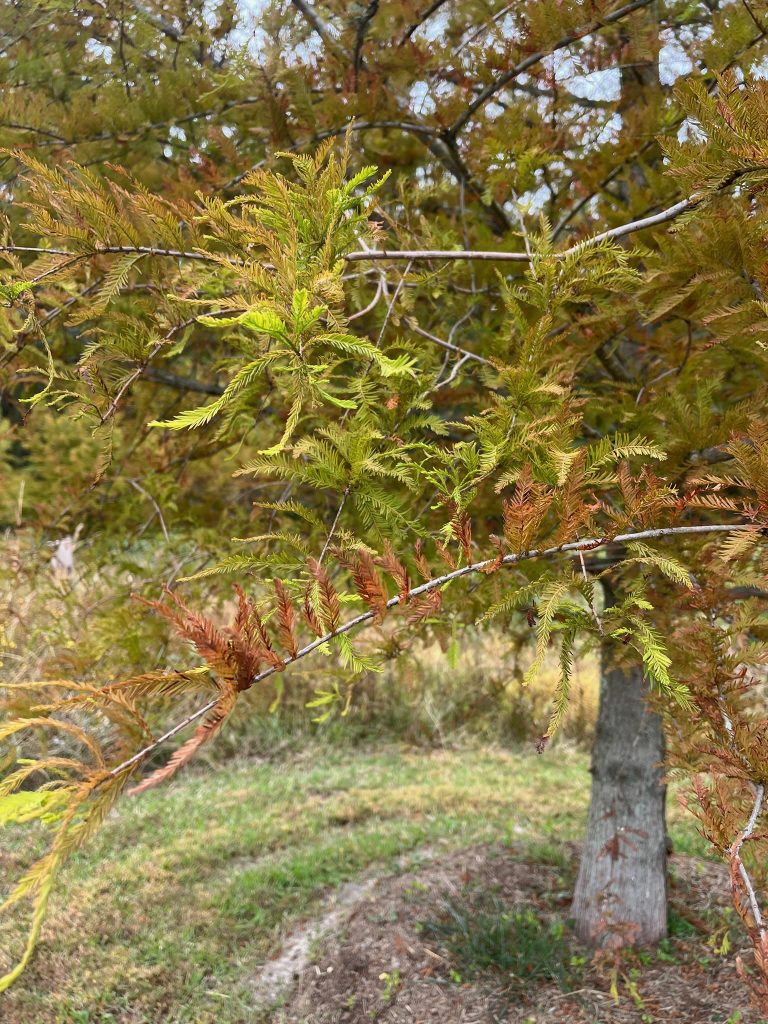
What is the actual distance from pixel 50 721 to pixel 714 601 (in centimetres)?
113

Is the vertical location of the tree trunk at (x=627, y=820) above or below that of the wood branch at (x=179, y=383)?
below

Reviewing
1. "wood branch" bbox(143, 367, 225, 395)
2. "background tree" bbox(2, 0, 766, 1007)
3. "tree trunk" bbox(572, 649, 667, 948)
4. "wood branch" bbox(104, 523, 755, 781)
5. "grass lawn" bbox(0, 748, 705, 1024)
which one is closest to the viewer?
"wood branch" bbox(104, 523, 755, 781)

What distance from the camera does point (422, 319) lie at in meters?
2.35

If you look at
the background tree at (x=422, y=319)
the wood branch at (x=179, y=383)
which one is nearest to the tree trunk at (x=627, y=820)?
the background tree at (x=422, y=319)

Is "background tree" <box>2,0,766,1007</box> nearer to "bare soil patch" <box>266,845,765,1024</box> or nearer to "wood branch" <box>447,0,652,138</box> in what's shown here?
"wood branch" <box>447,0,652,138</box>

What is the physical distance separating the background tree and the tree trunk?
2 centimetres

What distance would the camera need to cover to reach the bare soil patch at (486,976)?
2.56m

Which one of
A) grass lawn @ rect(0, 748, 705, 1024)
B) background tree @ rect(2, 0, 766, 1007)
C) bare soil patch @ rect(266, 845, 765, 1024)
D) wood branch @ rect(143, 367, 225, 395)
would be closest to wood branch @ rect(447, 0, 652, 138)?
background tree @ rect(2, 0, 766, 1007)

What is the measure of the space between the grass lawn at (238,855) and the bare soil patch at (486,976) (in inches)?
13.1

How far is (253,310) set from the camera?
971 mm

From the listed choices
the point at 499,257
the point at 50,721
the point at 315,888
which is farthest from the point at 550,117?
the point at 315,888

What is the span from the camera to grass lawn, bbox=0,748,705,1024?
9.95ft

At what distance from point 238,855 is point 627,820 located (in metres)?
2.46

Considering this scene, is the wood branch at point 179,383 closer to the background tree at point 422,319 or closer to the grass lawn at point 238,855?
the background tree at point 422,319
